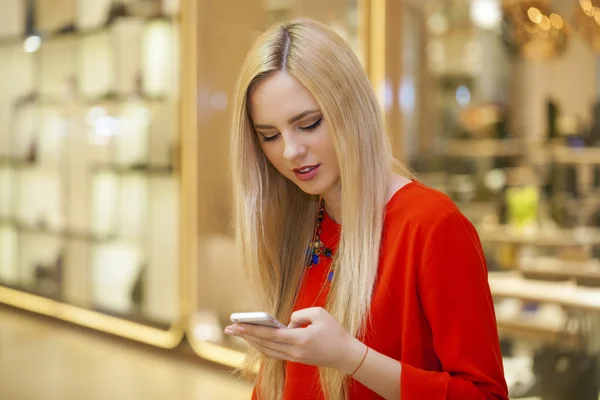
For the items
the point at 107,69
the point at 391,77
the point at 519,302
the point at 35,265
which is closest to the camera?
the point at 391,77

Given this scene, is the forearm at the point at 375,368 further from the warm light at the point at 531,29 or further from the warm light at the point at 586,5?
the warm light at the point at 531,29

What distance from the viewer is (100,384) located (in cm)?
425

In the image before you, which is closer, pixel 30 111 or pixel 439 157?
pixel 30 111

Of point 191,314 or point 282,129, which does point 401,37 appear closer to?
point 191,314

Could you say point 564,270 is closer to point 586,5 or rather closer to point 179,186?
point 586,5

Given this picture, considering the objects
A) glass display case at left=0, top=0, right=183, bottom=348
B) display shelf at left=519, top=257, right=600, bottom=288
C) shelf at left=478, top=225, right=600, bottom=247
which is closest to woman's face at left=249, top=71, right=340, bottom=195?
display shelf at left=519, top=257, right=600, bottom=288

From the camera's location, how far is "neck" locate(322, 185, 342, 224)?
1.45 metres

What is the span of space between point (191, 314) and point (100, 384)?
683 millimetres

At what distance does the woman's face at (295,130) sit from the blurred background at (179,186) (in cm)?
246

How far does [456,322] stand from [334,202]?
363 millimetres

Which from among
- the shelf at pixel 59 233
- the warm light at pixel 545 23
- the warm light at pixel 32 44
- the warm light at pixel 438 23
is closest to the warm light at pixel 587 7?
the warm light at pixel 545 23

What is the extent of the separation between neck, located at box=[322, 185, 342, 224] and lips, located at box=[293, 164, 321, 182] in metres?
0.09

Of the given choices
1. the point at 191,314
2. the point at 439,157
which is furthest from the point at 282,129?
the point at 439,157

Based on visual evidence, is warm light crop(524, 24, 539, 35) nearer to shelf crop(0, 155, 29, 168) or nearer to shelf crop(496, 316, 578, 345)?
shelf crop(496, 316, 578, 345)
